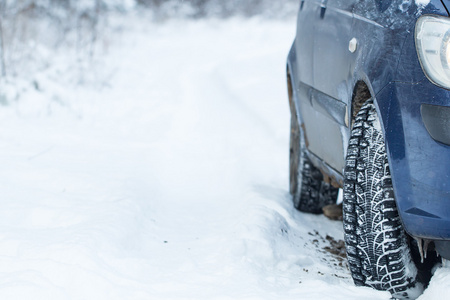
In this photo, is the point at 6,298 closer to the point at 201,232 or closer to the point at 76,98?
the point at 201,232

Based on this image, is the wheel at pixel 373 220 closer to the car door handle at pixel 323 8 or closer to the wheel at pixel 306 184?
the car door handle at pixel 323 8

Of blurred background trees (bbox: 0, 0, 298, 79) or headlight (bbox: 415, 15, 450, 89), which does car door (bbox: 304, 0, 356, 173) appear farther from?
blurred background trees (bbox: 0, 0, 298, 79)

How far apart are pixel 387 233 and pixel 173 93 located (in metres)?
8.66

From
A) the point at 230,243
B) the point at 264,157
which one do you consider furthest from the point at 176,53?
the point at 230,243

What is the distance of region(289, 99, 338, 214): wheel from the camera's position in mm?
4098

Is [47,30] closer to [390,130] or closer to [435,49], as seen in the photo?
[390,130]

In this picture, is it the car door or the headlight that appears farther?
the car door

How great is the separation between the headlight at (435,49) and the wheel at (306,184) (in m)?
2.01

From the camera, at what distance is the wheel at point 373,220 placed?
89.8 inches

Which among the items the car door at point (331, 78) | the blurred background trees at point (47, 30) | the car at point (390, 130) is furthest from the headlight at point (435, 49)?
the blurred background trees at point (47, 30)

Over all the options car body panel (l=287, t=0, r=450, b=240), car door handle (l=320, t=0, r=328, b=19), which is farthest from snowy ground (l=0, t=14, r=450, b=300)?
car door handle (l=320, t=0, r=328, b=19)

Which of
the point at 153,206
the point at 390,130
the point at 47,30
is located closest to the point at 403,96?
the point at 390,130

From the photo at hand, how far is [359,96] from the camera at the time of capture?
8.39ft

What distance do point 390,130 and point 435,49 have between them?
31 centimetres
